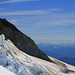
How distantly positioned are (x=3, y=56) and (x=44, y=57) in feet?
92.0

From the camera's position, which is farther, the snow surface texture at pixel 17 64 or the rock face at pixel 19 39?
the rock face at pixel 19 39

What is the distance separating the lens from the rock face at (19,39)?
5272 centimetres

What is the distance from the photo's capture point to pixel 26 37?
182 ft

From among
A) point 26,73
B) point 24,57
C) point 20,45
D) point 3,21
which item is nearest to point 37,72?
point 24,57

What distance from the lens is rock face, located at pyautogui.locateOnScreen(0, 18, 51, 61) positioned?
52719 mm

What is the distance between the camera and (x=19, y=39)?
54.0m

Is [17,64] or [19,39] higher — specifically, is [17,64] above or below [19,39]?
below

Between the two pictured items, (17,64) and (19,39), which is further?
(19,39)

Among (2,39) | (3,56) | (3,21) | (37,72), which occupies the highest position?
(3,21)

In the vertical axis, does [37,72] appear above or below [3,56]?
below

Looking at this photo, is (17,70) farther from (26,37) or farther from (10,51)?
(26,37)

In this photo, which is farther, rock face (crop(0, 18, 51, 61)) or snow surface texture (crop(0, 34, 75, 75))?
rock face (crop(0, 18, 51, 61))

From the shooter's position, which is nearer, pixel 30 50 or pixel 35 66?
pixel 35 66

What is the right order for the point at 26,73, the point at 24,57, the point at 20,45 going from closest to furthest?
1. the point at 26,73
2. the point at 24,57
3. the point at 20,45
